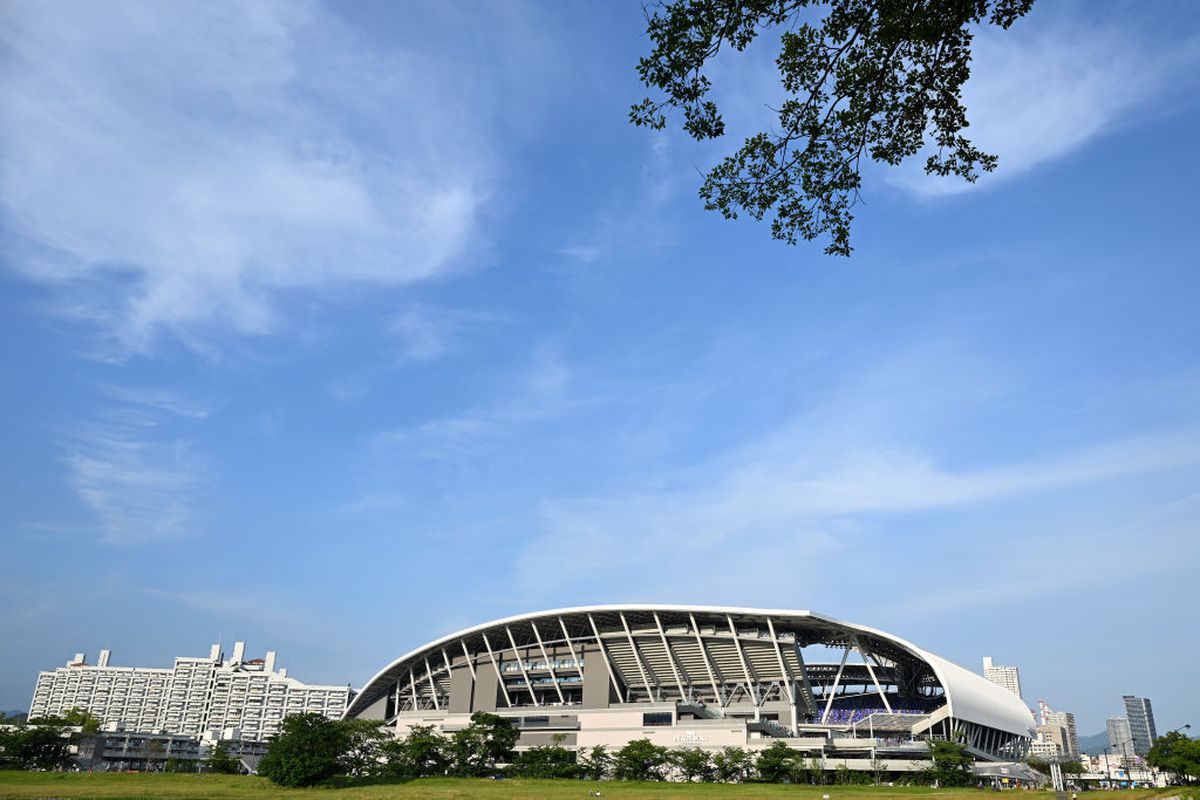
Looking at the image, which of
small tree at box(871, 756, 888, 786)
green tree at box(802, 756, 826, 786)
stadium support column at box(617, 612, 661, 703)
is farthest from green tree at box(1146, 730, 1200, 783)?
stadium support column at box(617, 612, 661, 703)

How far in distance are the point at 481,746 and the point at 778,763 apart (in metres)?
26.2

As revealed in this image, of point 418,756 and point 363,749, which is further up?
point 363,749

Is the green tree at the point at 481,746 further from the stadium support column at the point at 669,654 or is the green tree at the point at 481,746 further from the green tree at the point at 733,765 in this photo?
A: the green tree at the point at 733,765

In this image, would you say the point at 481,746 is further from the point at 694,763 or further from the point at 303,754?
the point at 694,763

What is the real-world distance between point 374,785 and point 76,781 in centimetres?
2083

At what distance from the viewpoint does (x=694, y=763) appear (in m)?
70.9

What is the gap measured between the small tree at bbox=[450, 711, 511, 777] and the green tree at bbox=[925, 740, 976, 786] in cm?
3668

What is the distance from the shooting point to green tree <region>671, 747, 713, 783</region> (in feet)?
233

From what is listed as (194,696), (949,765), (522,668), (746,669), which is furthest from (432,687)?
(194,696)

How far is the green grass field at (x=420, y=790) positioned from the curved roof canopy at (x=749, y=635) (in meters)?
19.0

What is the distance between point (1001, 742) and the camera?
96.6m

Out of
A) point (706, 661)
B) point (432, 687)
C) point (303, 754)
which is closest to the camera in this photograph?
point (303, 754)

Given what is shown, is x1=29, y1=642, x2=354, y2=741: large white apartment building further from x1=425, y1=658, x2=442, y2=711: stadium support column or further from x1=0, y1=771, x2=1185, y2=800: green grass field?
x1=0, y1=771, x2=1185, y2=800: green grass field

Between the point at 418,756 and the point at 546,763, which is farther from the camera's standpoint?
the point at 418,756
